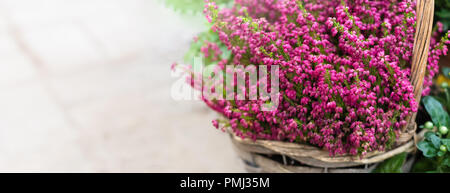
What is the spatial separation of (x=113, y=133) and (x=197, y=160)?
351 millimetres

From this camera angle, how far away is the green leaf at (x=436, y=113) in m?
0.88

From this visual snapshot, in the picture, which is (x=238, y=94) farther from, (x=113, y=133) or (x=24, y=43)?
(x=24, y=43)

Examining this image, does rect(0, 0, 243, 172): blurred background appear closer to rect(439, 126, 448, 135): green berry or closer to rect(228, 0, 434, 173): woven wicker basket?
rect(228, 0, 434, 173): woven wicker basket

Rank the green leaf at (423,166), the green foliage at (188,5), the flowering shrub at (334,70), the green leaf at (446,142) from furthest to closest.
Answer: the green foliage at (188,5), the green leaf at (423,166), the green leaf at (446,142), the flowering shrub at (334,70)

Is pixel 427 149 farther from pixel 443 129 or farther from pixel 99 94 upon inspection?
pixel 99 94

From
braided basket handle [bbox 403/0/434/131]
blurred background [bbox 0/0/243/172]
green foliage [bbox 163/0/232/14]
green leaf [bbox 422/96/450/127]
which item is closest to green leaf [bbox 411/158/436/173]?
green leaf [bbox 422/96/450/127]

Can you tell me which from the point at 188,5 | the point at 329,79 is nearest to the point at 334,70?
the point at 329,79

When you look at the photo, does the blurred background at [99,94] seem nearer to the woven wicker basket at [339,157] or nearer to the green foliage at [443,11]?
the woven wicker basket at [339,157]

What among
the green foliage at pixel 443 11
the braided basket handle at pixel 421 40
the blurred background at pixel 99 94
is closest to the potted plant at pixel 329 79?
the braided basket handle at pixel 421 40

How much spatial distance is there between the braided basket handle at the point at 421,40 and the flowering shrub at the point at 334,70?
0.7 inches

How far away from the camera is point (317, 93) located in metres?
0.72

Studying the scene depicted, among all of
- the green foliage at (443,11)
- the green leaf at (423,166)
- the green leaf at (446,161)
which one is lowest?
the green leaf at (423,166)

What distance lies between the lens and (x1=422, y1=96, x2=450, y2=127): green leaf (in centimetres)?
88

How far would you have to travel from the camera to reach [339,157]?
0.83 meters
